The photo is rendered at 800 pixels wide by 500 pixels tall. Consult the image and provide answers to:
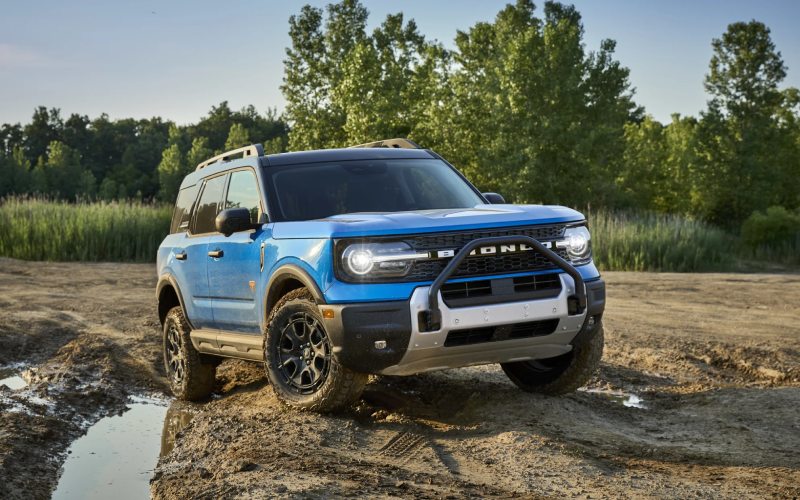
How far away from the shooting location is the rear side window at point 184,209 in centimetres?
931

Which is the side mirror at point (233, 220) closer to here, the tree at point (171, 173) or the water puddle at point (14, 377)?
the water puddle at point (14, 377)

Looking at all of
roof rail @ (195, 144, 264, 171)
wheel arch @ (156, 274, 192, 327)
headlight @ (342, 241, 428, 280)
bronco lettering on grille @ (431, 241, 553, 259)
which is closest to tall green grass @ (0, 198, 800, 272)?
wheel arch @ (156, 274, 192, 327)

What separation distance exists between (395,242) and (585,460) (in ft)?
5.93

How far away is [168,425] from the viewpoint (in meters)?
8.30

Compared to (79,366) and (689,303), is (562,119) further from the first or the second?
(79,366)

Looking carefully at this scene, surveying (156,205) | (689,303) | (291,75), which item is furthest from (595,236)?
(291,75)

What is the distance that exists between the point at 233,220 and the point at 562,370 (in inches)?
109

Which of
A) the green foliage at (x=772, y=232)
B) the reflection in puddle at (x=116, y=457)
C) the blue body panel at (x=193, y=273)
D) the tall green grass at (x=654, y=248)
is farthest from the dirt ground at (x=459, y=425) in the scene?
the green foliage at (x=772, y=232)

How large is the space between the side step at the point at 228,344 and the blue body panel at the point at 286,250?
65 mm

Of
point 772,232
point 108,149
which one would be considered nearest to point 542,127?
point 772,232

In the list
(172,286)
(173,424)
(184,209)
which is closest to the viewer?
(173,424)

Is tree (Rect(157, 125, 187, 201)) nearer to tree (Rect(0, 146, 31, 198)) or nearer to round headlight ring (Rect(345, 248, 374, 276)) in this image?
tree (Rect(0, 146, 31, 198))

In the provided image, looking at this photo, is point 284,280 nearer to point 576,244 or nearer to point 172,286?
point 576,244

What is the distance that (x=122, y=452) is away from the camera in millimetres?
7402
